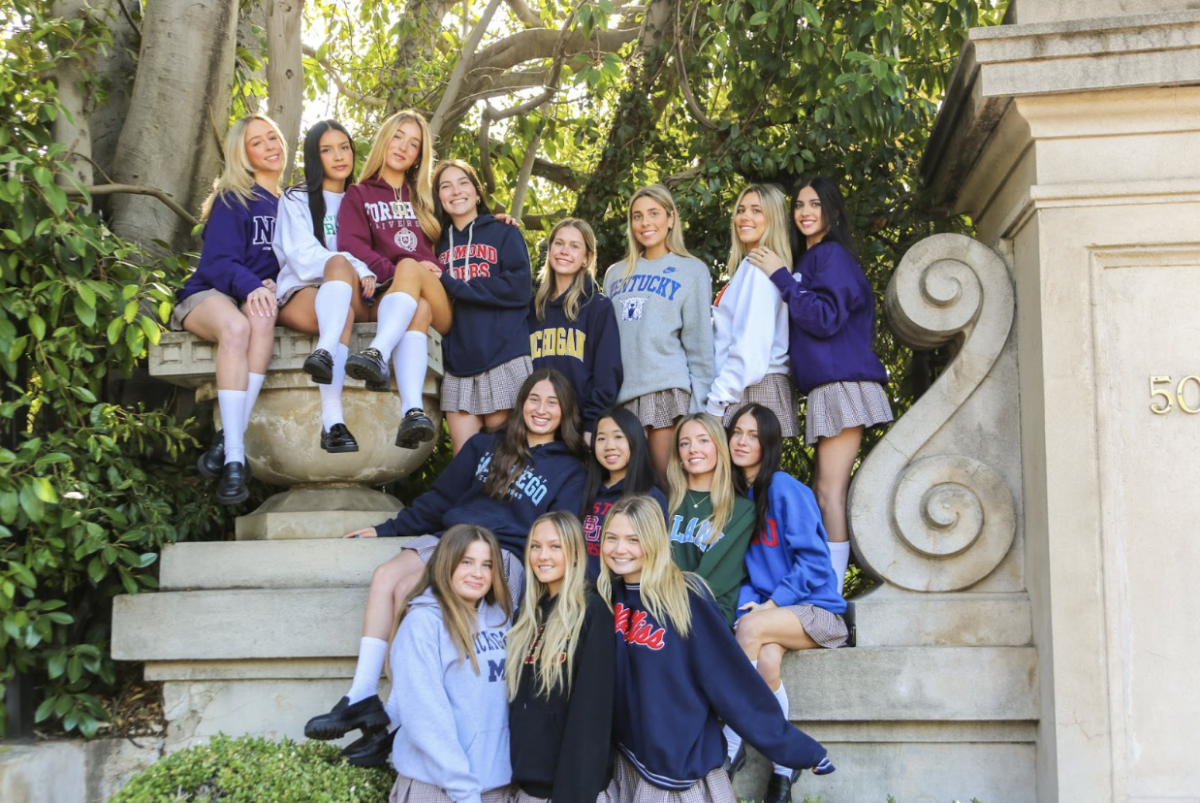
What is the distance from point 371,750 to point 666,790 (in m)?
1.00

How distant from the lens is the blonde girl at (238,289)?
450 cm

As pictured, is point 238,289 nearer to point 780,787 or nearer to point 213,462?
point 213,462

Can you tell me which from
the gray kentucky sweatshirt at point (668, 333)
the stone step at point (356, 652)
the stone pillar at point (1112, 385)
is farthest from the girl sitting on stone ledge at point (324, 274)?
the stone pillar at point (1112, 385)

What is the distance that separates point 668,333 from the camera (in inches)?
199

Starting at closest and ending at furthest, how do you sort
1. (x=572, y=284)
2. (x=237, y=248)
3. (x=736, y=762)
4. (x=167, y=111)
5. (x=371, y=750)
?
(x=371, y=750) < (x=736, y=762) < (x=237, y=248) < (x=572, y=284) < (x=167, y=111)

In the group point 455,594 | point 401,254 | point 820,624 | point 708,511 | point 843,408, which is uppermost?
point 401,254

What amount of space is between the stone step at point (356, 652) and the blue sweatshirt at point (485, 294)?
1.13m

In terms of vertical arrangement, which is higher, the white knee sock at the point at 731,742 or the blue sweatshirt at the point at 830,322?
the blue sweatshirt at the point at 830,322

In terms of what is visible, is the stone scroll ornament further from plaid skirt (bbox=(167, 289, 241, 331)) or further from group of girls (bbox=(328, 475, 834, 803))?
plaid skirt (bbox=(167, 289, 241, 331))

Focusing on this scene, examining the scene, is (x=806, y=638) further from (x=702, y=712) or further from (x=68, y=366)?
(x=68, y=366)

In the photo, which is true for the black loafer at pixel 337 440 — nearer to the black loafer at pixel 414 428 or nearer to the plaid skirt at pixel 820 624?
the black loafer at pixel 414 428

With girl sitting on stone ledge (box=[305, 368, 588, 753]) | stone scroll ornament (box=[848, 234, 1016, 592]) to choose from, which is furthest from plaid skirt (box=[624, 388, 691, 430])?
stone scroll ornament (box=[848, 234, 1016, 592])

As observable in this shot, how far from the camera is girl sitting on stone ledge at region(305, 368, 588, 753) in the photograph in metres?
4.26

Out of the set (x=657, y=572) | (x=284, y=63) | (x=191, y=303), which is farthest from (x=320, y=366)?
(x=284, y=63)
